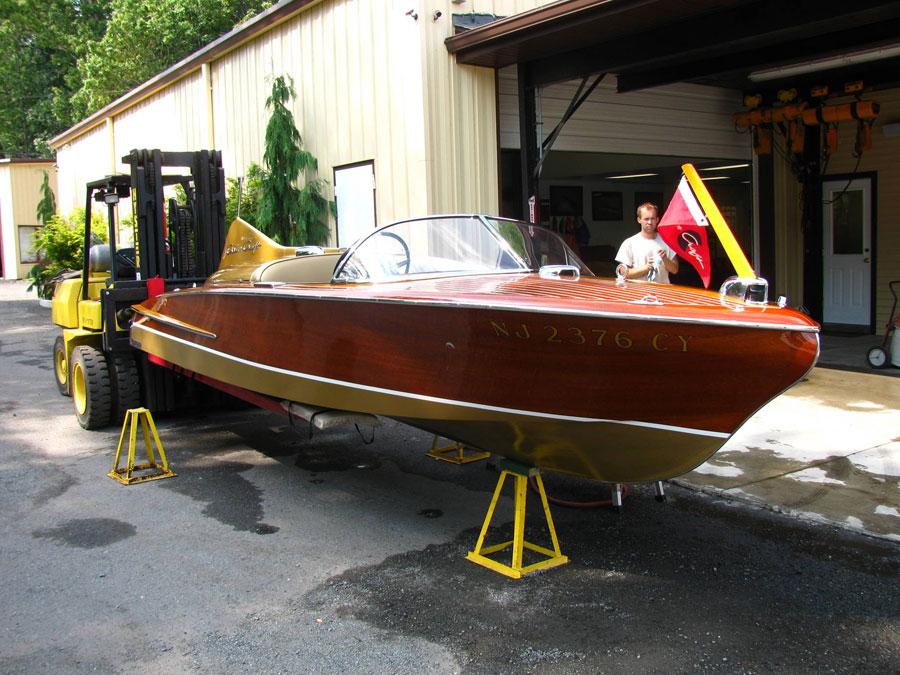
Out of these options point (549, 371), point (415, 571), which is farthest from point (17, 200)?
point (549, 371)

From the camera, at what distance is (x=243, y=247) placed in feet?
22.8

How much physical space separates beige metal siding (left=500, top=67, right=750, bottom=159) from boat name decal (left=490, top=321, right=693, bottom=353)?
6152 mm

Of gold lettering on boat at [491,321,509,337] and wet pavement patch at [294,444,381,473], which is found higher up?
gold lettering on boat at [491,321,509,337]

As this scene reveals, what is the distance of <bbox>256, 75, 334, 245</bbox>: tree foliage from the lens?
10.6m

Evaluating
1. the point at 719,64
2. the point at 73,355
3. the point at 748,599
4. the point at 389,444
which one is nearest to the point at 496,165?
the point at 719,64

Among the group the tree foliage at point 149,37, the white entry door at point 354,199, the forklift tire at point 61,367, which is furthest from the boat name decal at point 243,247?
the tree foliage at point 149,37

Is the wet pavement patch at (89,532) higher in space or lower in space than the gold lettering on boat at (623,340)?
lower

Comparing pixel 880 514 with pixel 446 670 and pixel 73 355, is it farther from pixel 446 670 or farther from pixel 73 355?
pixel 73 355

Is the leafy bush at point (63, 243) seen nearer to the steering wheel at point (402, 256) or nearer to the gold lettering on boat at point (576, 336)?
the steering wheel at point (402, 256)

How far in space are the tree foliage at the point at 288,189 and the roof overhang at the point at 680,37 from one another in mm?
2745

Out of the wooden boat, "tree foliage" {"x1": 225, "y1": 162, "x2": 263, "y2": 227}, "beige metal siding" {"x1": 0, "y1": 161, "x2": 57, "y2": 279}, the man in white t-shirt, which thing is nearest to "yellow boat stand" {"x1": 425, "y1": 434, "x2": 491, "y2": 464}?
the wooden boat

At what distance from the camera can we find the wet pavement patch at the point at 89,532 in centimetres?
474

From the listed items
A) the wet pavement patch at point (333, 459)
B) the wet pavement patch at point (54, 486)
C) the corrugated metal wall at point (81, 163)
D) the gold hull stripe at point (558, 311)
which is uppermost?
the corrugated metal wall at point (81, 163)

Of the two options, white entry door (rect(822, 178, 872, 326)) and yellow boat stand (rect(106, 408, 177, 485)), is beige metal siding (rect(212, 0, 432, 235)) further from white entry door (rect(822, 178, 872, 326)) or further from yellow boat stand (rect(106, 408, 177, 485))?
white entry door (rect(822, 178, 872, 326))
